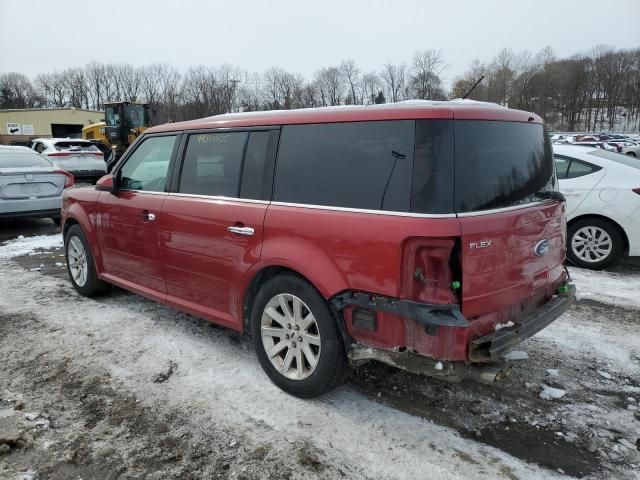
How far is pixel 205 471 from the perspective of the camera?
2643 millimetres

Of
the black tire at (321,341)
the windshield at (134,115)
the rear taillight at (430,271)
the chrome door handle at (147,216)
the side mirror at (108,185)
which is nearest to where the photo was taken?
the rear taillight at (430,271)

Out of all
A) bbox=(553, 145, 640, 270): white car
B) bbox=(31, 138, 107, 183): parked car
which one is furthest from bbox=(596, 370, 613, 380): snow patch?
bbox=(31, 138, 107, 183): parked car

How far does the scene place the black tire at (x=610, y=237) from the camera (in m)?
6.24

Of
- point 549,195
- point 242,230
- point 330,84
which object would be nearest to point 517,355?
point 549,195

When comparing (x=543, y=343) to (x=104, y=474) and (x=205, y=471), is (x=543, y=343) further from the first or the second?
(x=104, y=474)

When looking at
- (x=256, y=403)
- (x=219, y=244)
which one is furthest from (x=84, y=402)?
(x=219, y=244)

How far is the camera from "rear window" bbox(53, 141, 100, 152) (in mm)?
16138

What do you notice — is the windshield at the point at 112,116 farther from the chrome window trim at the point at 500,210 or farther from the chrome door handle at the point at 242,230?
the chrome window trim at the point at 500,210

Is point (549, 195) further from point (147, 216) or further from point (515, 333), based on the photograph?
point (147, 216)

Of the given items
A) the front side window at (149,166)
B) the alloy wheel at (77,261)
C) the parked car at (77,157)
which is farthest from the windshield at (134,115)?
the front side window at (149,166)

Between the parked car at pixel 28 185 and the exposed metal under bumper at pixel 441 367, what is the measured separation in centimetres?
824

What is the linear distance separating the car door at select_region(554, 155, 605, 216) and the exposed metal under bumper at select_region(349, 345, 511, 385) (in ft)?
14.7

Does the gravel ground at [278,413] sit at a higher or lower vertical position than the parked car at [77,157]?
lower

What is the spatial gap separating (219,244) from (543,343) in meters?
2.81
